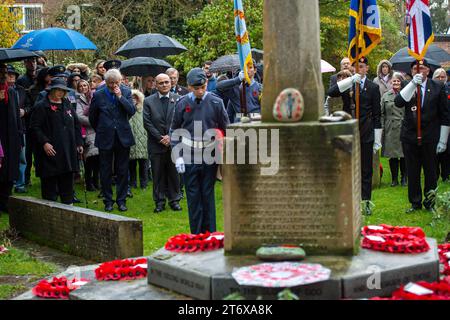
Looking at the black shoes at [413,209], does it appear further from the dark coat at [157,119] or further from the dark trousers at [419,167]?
the dark coat at [157,119]

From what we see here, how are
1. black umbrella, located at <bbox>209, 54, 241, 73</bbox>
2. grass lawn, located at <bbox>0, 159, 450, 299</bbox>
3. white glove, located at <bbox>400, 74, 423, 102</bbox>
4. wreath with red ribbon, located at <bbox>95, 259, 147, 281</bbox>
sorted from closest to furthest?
wreath with red ribbon, located at <bbox>95, 259, 147, 281</bbox> < grass lawn, located at <bbox>0, 159, 450, 299</bbox> < white glove, located at <bbox>400, 74, 423, 102</bbox> < black umbrella, located at <bbox>209, 54, 241, 73</bbox>

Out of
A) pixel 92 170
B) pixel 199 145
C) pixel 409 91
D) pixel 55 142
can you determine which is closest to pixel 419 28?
pixel 409 91

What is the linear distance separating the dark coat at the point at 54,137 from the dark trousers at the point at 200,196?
3161 millimetres

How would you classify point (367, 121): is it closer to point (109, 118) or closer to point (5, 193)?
point (109, 118)

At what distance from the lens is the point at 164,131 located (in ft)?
46.9

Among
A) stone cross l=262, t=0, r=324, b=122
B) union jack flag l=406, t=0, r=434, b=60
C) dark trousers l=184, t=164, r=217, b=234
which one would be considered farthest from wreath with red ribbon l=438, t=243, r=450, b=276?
union jack flag l=406, t=0, r=434, b=60

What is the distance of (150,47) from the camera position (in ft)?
60.5

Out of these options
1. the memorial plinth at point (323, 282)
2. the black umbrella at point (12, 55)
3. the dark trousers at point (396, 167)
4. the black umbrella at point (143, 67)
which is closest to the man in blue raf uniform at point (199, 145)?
the memorial plinth at point (323, 282)

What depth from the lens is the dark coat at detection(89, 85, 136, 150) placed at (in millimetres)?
14086

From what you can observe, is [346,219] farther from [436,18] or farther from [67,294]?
[436,18]

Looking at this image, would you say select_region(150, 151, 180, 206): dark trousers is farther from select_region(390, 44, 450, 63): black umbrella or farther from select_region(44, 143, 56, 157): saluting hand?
select_region(390, 44, 450, 63): black umbrella

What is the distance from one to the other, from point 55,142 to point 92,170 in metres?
2.98
